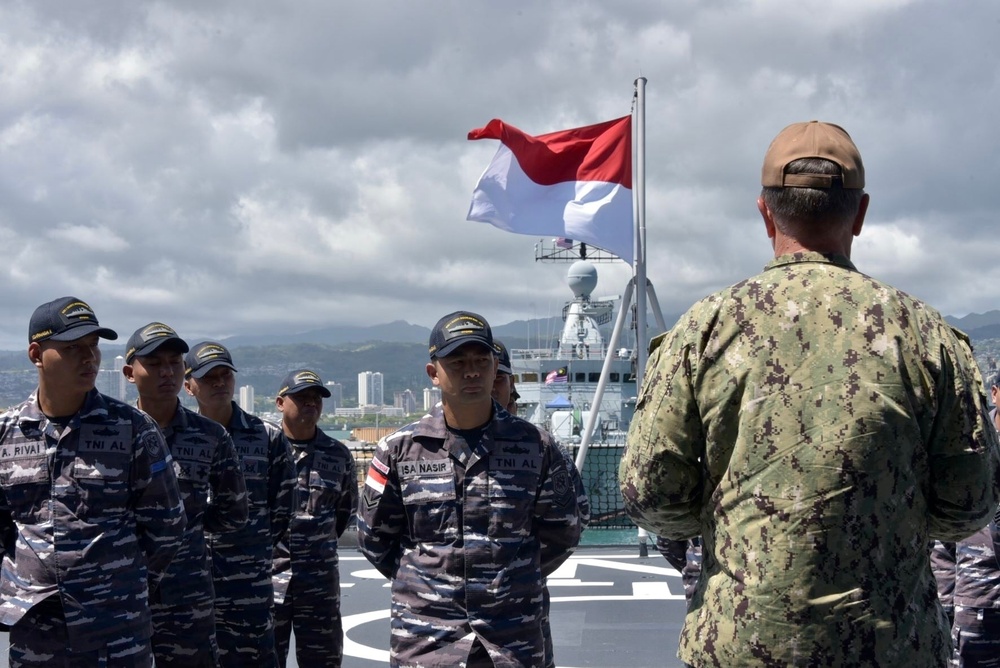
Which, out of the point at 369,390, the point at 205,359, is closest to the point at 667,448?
the point at 205,359

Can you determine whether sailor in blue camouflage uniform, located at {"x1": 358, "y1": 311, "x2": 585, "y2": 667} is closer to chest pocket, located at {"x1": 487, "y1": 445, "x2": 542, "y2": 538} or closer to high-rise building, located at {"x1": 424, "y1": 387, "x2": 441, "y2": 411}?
chest pocket, located at {"x1": 487, "y1": 445, "x2": 542, "y2": 538}

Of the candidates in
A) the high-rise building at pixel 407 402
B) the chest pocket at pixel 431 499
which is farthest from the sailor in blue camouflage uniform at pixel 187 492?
the high-rise building at pixel 407 402

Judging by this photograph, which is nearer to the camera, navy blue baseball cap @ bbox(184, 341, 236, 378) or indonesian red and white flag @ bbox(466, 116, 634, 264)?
navy blue baseball cap @ bbox(184, 341, 236, 378)

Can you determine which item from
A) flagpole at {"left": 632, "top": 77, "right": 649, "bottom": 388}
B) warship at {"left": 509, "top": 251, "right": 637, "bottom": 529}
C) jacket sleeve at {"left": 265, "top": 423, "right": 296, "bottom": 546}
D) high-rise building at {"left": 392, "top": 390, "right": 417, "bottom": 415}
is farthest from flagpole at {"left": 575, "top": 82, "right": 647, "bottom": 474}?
high-rise building at {"left": 392, "top": 390, "right": 417, "bottom": 415}

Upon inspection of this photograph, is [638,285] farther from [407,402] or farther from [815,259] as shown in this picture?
[407,402]

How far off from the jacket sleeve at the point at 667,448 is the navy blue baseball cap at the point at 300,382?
386cm

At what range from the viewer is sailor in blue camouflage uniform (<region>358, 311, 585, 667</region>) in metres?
3.55

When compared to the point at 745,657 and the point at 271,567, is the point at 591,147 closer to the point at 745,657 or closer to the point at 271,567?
the point at 271,567

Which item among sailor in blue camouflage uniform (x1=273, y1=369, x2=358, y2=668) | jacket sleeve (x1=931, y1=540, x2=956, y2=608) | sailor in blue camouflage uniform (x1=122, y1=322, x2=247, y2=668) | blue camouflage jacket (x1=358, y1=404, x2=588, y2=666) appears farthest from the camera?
sailor in blue camouflage uniform (x1=273, y1=369, x2=358, y2=668)

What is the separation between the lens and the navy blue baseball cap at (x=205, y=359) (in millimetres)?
5340

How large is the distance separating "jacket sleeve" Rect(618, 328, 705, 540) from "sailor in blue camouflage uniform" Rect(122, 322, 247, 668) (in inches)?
112

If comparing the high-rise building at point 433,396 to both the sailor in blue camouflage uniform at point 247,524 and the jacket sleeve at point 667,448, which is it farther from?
the jacket sleeve at point 667,448

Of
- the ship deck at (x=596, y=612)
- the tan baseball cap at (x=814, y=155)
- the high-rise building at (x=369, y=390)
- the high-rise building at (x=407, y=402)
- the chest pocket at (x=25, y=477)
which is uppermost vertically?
the high-rise building at (x=369, y=390)

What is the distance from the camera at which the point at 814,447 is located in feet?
6.71
